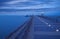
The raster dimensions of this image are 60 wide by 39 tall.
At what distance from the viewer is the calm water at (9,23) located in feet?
6.63

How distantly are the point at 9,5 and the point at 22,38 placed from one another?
0.43m

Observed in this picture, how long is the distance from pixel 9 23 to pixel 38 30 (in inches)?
14.3

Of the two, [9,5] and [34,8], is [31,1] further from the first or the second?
[9,5]

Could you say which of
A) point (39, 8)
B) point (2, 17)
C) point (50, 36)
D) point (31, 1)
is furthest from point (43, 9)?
point (2, 17)

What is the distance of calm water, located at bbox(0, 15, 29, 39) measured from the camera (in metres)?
2.02

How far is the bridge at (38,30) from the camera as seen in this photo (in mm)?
1988

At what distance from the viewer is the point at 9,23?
205cm

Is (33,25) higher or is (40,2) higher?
(40,2)

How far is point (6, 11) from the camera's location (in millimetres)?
2018

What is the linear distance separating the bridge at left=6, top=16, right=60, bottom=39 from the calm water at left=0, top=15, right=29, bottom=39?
0.05m

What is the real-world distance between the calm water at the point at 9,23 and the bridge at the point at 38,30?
1.9 inches

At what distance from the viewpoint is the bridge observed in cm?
199

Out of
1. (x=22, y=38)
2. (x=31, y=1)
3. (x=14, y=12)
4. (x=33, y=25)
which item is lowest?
(x=22, y=38)

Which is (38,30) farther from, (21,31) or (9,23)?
(9,23)
